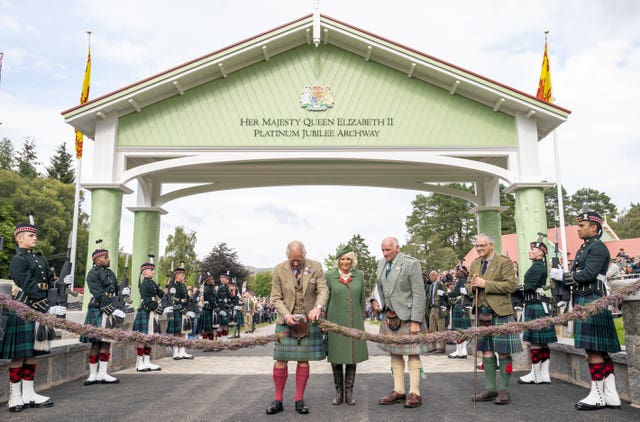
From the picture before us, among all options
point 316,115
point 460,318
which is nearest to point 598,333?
point 460,318

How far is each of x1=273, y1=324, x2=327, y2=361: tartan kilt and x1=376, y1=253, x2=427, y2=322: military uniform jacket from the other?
104cm

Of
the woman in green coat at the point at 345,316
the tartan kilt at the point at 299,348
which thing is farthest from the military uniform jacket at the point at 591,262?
the tartan kilt at the point at 299,348

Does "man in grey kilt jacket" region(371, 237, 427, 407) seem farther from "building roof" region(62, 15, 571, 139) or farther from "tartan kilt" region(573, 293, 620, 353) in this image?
"building roof" region(62, 15, 571, 139)

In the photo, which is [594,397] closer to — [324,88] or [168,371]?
[168,371]

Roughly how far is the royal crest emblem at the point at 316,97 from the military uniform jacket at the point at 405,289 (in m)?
7.32

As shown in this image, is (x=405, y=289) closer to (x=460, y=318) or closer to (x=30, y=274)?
(x=30, y=274)

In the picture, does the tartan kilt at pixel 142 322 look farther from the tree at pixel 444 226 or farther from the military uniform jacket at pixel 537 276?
the tree at pixel 444 226

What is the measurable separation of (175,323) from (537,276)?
773cm

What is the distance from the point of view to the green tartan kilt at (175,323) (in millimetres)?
10766

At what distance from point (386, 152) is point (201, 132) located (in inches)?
194

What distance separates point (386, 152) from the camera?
40.7ft

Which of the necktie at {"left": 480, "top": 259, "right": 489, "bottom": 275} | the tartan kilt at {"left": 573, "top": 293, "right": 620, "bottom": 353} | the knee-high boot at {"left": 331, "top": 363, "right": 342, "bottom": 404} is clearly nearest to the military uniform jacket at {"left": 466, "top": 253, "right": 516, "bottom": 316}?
the necktie at {"left": 480, "top": 259, "right": 489, "bottom": 275}

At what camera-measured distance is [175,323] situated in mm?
10820

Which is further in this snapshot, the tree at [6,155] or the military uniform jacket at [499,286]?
the tree at [6,155]
